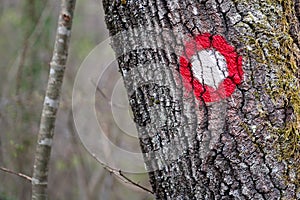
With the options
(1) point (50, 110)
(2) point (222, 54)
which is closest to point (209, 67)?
(2) point (222, 54)

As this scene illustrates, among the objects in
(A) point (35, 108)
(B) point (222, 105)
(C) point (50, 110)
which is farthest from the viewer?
(A) point (35, 108)

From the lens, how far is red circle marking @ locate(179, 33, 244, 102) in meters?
1.24

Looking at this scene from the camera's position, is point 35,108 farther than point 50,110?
Yes

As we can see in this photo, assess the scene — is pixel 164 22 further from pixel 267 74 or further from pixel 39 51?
pixel 39 51

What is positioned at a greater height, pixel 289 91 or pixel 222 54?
pixel 222 54

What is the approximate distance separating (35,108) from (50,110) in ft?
8.93

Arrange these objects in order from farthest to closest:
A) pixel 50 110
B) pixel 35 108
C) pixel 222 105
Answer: pixel 35 108, pixel 50 110, pixel 222 105

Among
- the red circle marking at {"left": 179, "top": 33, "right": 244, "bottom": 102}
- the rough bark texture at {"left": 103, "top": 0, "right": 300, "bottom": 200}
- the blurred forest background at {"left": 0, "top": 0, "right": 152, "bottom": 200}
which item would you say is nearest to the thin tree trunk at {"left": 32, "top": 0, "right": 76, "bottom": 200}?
the rough bark texture at {"left": 103, "top": 0, "right": 300, "bottom": 200}

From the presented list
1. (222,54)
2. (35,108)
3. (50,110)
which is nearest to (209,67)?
(222,54)

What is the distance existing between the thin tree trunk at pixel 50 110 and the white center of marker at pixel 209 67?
87 centimetres

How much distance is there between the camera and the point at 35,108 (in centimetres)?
461

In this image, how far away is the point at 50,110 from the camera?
1977 millimetres

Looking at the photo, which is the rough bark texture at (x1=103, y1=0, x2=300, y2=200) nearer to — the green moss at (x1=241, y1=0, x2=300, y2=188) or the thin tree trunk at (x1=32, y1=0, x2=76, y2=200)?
the green moss at (x1=241, y1=0, x2=300, y2=188)

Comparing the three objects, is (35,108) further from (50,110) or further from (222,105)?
(222,105)
